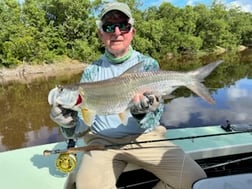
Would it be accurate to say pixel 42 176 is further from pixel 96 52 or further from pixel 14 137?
pixel 96 52

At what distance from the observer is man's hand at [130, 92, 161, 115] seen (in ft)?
9.57

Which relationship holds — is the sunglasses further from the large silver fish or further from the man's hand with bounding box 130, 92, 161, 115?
the man's hand with bounding box 130, 92, 161, 115

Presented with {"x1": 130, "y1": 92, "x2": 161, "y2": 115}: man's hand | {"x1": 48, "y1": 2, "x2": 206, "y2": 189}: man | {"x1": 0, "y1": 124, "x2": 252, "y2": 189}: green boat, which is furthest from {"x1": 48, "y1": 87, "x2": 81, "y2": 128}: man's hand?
{"x1": 0, "y1": 124, "x2": 252, "y2": 189}: green boat

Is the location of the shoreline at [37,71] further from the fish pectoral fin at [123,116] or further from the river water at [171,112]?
the fish pectoral fin at [123,116]

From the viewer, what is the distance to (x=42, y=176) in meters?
3.75

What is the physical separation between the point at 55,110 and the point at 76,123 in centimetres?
34

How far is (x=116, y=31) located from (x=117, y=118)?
0.77 metres

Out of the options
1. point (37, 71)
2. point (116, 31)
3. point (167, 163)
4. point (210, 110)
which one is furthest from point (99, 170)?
point (37, 71)

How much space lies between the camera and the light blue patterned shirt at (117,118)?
3377 mm

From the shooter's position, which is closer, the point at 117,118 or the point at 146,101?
the point at 146,101

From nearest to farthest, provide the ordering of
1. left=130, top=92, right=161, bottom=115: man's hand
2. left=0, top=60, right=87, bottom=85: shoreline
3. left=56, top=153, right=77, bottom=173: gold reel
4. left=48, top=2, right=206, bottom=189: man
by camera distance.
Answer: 1. left=130, top=92, right=161, bottom=115: man's hand
2. left=48, top=2, right=206, bottom=189: man
3. left=56, top=153, right=77, bottom=173: gold reel
4. left=0, top=60, right=87, bottom=85: shoreline

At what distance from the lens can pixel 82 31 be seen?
170 feet

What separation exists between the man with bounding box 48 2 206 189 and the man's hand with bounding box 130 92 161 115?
0.36ft

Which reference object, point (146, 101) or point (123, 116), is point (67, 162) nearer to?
point (123, 116)
